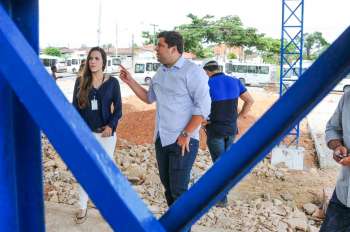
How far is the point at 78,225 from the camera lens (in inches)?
166

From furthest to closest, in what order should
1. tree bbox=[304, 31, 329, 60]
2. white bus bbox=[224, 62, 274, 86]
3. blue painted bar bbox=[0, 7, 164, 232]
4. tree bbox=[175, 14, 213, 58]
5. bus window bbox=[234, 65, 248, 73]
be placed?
tree bbox=[304, 31, 329, 60] < tree bbox=[175, 14, 213, 58] < bus window bbox=[234, 65, 248, 73] < white bus bbox=[224, 62, 274, 86] < blue painted bar bbox=[0, 7, 164, 232]

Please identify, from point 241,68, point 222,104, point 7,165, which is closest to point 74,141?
point 7,165

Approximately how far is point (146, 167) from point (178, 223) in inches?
257

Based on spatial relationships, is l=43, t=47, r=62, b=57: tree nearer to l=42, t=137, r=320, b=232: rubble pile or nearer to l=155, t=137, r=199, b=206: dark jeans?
l=42, t=137, r=320, b=232: rubble pile

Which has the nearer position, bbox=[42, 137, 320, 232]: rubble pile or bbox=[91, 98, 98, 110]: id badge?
bbox=[91, 98, 98, 110]: id badge

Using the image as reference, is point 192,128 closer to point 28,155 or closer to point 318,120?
point 28,155

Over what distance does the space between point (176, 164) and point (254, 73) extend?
34.2m

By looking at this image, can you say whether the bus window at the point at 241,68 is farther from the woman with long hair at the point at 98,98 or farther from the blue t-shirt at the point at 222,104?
the woman with long hair at the point at 98,98

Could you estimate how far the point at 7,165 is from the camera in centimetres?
111

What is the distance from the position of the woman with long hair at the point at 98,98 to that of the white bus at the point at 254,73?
3305 centimetres

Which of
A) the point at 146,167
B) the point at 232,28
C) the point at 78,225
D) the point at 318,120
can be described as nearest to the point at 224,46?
the point at 232,28

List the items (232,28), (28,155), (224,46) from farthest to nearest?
(224,46) < (232,28) < (28,155)

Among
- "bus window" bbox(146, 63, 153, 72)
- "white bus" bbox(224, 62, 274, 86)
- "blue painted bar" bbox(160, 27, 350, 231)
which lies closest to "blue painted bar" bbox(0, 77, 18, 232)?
"blue painted bar" bbox(160, 27, 350, 231)

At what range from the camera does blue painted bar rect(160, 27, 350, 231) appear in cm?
103
